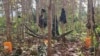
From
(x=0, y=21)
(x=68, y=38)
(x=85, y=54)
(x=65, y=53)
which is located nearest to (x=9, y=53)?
(x=65, y=53)

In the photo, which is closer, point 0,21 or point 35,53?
point 35,53

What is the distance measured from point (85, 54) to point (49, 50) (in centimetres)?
253

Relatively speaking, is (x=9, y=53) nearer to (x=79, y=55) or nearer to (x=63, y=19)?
(x=79, y=55)

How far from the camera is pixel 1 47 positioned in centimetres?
1091

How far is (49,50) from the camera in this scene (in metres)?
7.08

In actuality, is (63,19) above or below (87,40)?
above

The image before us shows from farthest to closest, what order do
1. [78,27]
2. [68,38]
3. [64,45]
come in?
[78,27], [68,38], [64,45]

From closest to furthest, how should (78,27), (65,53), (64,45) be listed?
(65,53)
(64,45)
(78,27)

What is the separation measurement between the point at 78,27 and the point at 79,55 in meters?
9.51

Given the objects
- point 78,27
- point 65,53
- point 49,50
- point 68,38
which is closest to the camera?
point 49,50

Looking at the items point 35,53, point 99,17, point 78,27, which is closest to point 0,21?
point 78,27

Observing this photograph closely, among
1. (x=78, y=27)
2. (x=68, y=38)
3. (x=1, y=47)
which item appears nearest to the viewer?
(x=1, y=47)

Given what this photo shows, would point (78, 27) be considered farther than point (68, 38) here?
Yes

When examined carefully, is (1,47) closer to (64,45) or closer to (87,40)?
(64,45)
